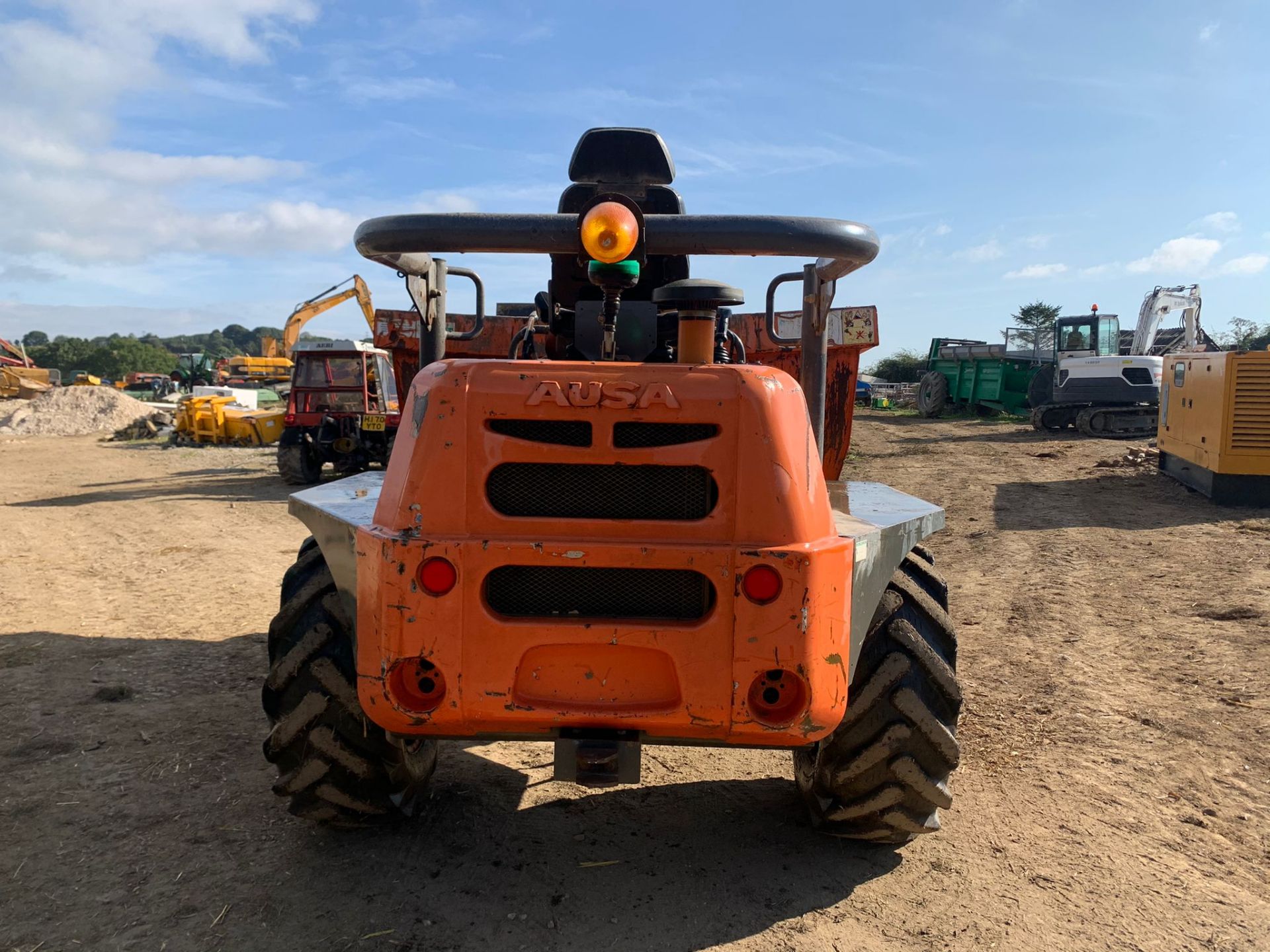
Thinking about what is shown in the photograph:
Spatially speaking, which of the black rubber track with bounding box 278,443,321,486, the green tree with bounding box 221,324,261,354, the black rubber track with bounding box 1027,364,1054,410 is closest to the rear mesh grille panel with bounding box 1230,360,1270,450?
the black rubber track with bounding box 278,443,321,486

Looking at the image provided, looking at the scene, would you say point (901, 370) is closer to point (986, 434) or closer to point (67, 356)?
point (986, 434)

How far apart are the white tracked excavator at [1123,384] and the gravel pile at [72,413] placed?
2353 centimetres

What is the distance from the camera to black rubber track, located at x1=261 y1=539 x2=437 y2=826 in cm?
300

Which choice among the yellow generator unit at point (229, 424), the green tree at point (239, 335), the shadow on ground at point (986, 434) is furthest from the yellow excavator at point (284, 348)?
the green tree at point (239, 335)

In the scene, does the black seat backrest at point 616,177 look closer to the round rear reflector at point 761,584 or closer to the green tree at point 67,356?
the round rear reflector at point 761,584

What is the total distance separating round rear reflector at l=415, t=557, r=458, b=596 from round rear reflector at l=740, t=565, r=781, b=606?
2.52ft

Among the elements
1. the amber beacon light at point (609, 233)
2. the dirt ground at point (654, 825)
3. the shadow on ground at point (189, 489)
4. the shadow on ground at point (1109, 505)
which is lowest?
the shadow on ground at point (189, 489)

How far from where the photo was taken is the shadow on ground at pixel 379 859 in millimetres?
2736

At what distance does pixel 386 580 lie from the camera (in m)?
2.45

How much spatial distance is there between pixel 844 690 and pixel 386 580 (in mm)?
1275

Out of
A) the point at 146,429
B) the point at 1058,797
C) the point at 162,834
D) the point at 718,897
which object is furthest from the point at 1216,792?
the point at 146,429

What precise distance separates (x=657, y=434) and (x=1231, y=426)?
10171 mm

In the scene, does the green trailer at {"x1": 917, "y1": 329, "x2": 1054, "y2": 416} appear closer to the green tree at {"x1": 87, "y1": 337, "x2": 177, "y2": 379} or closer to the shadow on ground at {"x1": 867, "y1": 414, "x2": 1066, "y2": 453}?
the shadow on ground at {"x1": 867, "y1": 414, "x2": 1066, "y2": 453}

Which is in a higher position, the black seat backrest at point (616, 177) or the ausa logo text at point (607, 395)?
the black seat backrest at point (616, 177)
